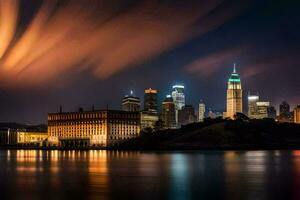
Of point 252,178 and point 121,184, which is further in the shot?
point 252,178

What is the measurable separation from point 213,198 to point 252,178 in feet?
71.0

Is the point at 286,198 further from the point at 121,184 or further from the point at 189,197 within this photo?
the point at 121,184

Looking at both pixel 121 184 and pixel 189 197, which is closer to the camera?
pixel 189 197

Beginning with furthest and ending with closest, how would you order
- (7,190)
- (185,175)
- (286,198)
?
(185,175), (7,190), (286,198)

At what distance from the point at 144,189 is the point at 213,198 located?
9.44 metres

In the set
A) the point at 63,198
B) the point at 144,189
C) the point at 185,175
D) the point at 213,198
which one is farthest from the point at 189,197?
the point at 185,175

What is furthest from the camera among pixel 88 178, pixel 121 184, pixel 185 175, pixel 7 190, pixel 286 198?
pixel 185 175

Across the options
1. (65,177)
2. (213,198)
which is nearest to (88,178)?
(65,177)

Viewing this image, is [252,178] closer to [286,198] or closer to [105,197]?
[286,198]

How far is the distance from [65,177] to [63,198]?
70.9 feet

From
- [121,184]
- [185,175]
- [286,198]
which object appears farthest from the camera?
[185,175]

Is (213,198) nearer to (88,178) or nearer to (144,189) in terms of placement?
(144,189)

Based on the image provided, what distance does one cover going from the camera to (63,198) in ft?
155

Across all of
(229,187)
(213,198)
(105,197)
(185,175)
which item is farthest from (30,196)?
(185,175)
